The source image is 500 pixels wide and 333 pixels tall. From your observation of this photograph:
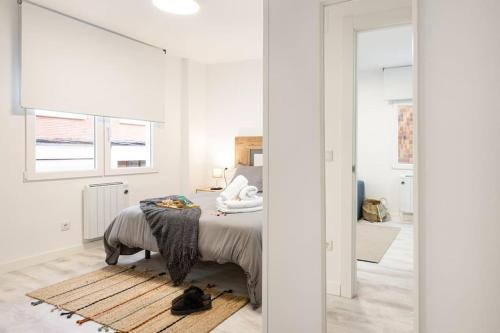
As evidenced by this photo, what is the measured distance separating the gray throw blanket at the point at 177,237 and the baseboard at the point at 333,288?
1496 millimetres

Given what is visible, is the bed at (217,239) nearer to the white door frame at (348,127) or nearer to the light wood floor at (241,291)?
the light wood floor at (241,291)

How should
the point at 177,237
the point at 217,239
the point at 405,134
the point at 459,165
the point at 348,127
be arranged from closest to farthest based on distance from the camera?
the point at 459,165
the point at 405,134
the point at 348,127
the point at 217,239
the point at 177,237

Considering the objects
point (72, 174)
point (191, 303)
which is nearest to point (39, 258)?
point (72, 174)

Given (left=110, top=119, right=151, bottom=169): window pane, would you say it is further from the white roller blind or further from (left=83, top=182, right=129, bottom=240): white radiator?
(left=83, top=182, right=129, bottom=240): white radiator

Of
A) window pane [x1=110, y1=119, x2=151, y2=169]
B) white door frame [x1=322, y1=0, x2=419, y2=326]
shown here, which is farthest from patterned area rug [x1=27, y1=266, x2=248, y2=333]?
window pane [x1=110, y1=119, x2=151, y2=169]

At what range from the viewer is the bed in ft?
8.33

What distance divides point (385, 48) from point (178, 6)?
8.24 ft

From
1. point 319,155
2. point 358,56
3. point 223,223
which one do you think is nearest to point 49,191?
point 223,223

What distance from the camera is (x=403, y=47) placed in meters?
1.35

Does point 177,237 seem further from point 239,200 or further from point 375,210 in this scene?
point 375,210

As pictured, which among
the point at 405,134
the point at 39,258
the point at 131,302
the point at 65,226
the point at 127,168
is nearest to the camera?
the point at 405,134

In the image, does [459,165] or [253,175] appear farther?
[253,175]

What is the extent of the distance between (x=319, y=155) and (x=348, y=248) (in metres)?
0.44

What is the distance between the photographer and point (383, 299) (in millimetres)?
1459
